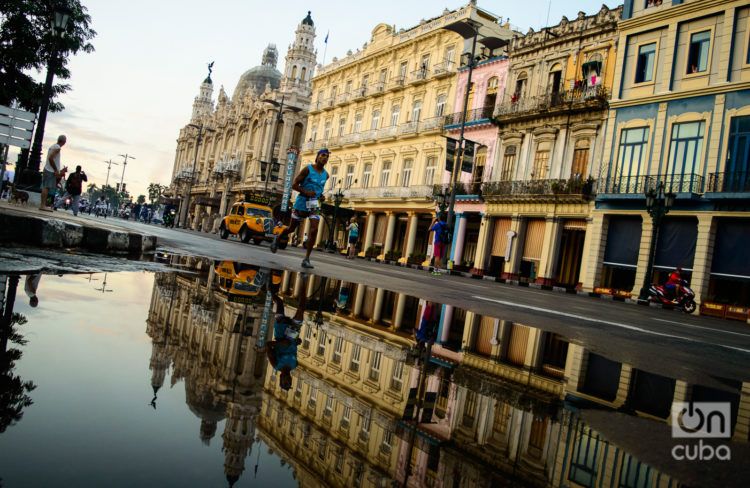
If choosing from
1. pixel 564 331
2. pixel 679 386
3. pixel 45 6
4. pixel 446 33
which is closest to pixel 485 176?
pixel 446 33

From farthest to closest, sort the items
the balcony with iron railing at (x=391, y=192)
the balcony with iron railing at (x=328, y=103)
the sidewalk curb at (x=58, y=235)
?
the balcony with iron railing at (x=328, y=103) < the balcony with iron railing at (x=391, y=192) < the sidewalk curb at (x=58, y=235)

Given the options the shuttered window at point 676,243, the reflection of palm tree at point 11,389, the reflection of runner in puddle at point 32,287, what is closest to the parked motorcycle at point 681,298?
the shuttered window at point 676,243

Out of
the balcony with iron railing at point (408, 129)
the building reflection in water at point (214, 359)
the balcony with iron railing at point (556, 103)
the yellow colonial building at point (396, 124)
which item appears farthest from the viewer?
the balcony with iron railing at point (408, 129)

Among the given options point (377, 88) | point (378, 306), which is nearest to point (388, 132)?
point (377, 88)

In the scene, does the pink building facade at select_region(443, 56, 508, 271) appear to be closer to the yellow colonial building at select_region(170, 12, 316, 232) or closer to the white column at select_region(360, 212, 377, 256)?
the white column at select_region(360, 212, 377, 256)

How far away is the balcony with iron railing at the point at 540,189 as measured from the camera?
25867mm

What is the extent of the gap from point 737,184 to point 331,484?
23948mm

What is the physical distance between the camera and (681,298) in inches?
778

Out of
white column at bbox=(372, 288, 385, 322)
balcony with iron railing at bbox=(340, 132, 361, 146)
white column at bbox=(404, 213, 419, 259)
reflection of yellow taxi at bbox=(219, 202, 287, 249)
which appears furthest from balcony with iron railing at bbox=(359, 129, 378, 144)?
white column at bbox=(372, 288, 385, 322)

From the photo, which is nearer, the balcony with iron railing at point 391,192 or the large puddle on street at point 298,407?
the large puddle on street at point 298,407

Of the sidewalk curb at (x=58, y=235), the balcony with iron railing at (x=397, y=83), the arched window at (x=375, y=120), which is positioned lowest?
the sidewalk curb at (x=58, y=235)

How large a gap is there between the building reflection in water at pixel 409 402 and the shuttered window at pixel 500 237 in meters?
26.9

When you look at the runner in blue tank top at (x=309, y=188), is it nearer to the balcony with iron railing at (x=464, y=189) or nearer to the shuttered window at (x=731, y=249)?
the shuttered window at (x=731, y=249)

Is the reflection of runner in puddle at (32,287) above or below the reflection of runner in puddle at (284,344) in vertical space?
above
